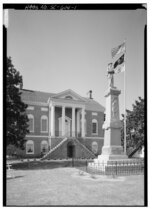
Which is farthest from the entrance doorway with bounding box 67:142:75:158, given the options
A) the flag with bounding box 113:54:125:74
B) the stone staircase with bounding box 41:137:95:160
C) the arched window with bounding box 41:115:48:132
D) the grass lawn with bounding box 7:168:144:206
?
the grass lawn with bounding box 7:168:144:206

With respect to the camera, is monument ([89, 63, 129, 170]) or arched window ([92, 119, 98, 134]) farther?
arched window ([92, 119, 98, 134])

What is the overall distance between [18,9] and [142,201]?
6.43 meters

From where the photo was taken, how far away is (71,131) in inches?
879

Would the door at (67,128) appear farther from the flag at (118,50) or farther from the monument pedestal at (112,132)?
the flag at (118,50)

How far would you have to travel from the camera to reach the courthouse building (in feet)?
62.2

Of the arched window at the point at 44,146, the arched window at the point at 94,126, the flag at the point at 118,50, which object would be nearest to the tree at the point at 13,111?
the flag at the point at 118,50

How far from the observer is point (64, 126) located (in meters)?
21.6

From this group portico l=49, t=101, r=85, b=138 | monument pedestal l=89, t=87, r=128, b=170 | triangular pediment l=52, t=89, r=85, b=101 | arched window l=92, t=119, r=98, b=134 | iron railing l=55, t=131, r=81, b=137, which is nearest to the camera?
monument pedestal l=89, t=87, r=128, b=170

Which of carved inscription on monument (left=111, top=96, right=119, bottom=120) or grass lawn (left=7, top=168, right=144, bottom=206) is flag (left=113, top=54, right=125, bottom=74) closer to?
carved inscription on monument (left=111, top=96, right=119, bottom=120)

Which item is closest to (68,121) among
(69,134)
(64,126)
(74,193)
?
(64,126)

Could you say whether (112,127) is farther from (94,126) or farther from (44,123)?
(94,126)

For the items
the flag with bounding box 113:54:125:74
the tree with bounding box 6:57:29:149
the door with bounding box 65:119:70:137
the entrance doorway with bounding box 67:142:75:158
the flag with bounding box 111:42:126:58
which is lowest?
the entrance doorway with bounding box 67:142:75:158

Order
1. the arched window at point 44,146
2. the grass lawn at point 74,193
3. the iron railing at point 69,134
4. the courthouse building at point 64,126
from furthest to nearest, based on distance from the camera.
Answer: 1. the iron railing at point 69,134
2. the arched window at point 44,146
3. the courthouse building at point 64,126
4. the grass lawn at point 74,193

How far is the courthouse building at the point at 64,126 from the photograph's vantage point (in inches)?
746
